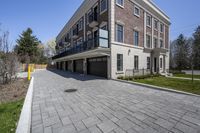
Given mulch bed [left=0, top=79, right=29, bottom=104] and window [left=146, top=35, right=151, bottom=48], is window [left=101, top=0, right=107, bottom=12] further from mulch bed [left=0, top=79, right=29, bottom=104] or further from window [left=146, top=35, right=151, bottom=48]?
mulch bed [left=0, top=79, right=29, bottom=104]

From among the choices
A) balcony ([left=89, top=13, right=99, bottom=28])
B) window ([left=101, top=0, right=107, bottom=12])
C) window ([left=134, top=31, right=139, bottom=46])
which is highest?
window ([left=101, top=0, right=107, bottom=12])

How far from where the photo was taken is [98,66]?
14.7 m

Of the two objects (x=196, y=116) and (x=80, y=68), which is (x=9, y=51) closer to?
(x=80, y=68)

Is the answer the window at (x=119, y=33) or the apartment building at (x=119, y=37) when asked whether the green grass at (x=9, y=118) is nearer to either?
the apartment building at (x=119, y=37)

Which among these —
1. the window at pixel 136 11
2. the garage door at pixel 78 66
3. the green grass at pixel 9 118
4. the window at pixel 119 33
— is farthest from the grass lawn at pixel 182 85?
the garage door at pixel 78 66

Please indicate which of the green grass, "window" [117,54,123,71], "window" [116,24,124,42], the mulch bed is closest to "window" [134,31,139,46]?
"window" [116,24,124,42]

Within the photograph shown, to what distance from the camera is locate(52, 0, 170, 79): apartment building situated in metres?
12.4

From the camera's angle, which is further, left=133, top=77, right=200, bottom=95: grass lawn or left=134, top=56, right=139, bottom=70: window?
→ left=134, top=56, right=139, bottom=70: window

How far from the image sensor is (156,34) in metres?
19.8

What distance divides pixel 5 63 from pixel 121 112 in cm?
974

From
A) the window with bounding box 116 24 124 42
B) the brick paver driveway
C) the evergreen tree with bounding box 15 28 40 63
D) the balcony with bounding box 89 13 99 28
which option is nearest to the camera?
the brick paver driveway

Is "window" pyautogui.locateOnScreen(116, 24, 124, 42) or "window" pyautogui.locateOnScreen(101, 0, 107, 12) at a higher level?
"window" pyautogui.locateOnScreen(101, 0, 107, 12)

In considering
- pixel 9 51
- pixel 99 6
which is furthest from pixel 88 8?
pixel 9 51

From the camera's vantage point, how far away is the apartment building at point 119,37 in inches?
487
